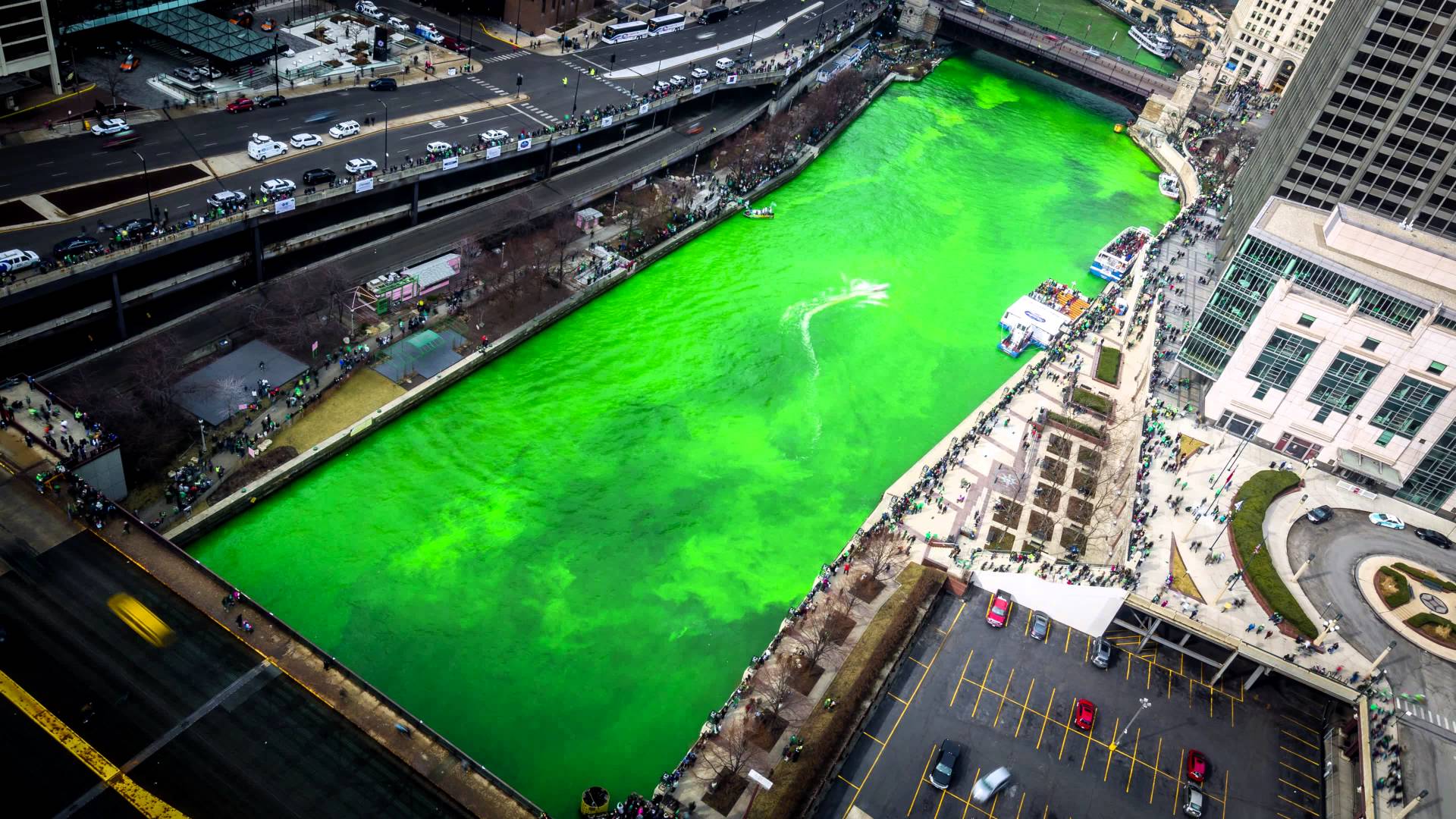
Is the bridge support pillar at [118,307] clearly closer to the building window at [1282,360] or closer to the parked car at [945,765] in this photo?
the parked car at [945,765]

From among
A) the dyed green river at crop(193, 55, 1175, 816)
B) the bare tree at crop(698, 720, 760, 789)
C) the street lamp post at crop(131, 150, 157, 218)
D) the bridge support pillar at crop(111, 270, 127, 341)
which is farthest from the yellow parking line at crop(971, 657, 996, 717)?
the street lamp post at crop(131, 150, 157, 218)

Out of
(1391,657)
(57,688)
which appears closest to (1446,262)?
(1391,657)

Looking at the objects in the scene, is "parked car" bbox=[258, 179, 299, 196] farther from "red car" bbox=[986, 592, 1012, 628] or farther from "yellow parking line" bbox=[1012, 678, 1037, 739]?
"yellow parking line" bbox=[1012, 678, 1037, 739]

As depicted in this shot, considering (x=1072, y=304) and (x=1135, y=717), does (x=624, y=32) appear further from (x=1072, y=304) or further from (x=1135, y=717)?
(x=1135, y=717)

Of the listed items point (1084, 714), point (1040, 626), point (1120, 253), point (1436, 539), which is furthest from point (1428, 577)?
point (1120, 253)

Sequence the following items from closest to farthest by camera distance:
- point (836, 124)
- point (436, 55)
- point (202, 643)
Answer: point (202, 643), point (436, 55), point (836, 124)

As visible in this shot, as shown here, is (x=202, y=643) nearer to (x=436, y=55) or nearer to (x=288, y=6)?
(x=436, y=55)
